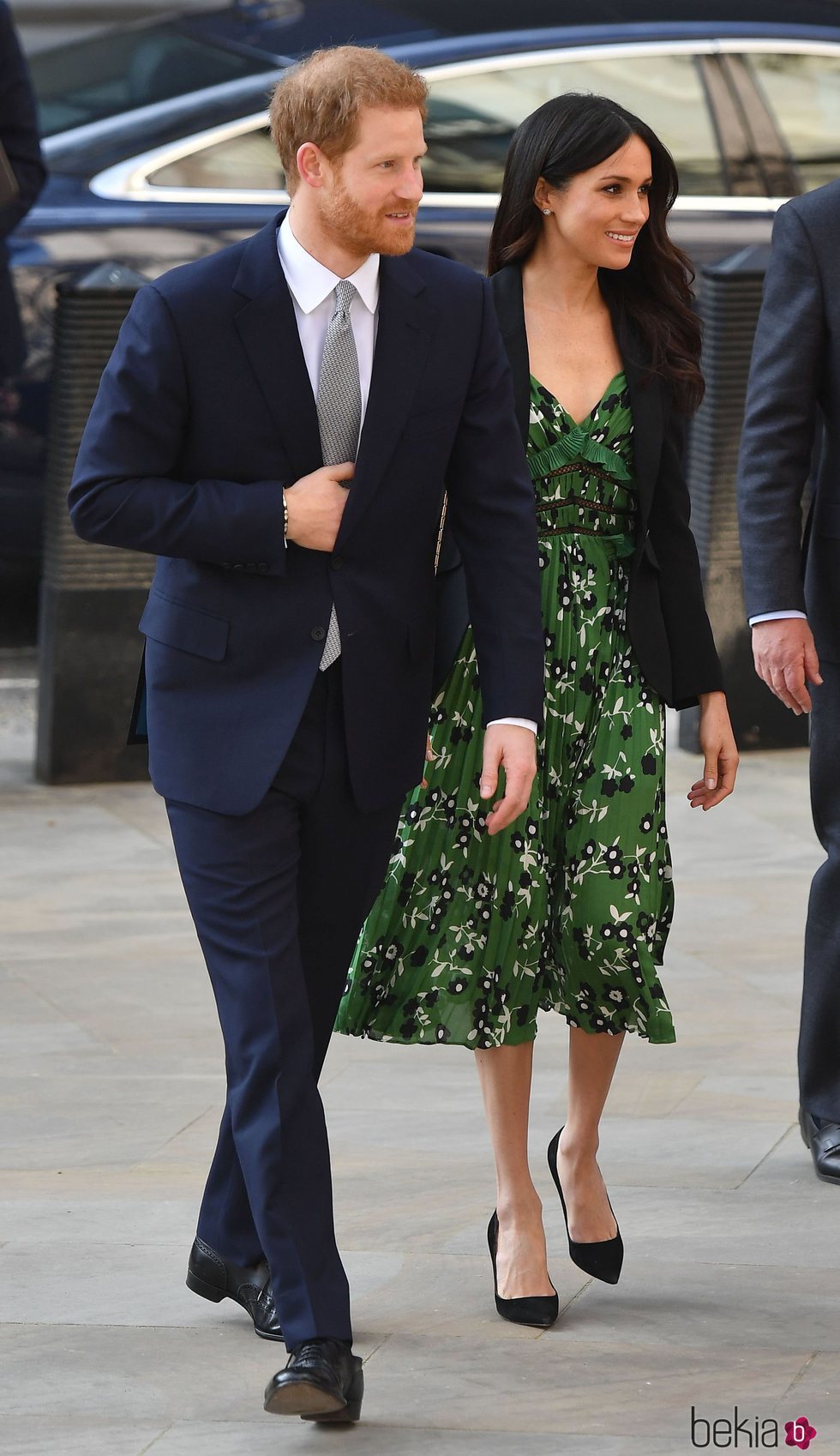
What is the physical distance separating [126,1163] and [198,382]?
1700 millimetres

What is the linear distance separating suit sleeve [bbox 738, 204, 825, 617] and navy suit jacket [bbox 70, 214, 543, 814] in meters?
0.95

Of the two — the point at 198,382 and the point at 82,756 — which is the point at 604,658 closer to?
the point at 198,382

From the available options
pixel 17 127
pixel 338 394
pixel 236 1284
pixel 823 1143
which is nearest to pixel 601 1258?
pixel 236 1284

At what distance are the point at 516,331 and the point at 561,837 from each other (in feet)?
2.58

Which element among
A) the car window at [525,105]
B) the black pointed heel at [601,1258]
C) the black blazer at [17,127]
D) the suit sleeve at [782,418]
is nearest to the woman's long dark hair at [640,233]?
the suit sleeve at [782,418]

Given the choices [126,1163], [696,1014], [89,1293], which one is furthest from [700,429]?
[89,1293]

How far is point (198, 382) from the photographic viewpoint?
3438mm

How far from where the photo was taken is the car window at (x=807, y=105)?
344 inches

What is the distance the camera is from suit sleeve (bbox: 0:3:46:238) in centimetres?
705

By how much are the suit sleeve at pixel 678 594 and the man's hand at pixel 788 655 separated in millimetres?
455

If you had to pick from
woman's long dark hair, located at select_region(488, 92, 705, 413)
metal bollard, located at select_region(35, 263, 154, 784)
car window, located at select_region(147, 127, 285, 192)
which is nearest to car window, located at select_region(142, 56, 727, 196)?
car window, located at select_region(147, 127, 285, 192)

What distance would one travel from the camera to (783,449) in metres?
4.48

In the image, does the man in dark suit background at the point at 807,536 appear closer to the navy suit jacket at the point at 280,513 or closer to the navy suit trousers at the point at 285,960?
the navy suit jacket at the point at 280,513

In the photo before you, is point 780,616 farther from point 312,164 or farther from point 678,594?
point 312,164
